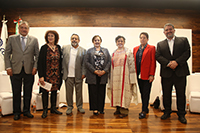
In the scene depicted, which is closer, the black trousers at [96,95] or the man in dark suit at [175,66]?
the man in dark suit at [175,66]

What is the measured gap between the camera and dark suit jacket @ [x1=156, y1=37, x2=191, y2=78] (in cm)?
244

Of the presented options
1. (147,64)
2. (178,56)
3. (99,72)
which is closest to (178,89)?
(178,56)

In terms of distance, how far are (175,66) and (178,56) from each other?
21cm

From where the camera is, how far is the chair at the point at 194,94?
292cm

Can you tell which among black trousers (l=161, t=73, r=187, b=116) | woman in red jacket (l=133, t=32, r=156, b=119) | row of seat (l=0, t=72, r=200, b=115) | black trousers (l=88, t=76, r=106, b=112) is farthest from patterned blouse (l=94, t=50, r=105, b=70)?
row of seat (l=0, t=72, r=200, b=115)

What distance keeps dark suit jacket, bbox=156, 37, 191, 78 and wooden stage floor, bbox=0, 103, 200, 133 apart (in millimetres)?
833

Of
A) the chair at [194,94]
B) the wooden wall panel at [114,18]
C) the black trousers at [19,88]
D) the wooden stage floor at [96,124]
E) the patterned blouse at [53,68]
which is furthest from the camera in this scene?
the wooden wall panel at [114,18]

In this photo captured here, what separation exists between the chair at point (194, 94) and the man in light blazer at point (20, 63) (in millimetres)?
3207

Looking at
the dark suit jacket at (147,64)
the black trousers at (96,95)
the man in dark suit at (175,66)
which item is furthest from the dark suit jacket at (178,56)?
the black trousers at (96,95)

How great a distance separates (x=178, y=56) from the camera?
98.0 inches

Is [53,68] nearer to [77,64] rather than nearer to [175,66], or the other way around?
[77,64]

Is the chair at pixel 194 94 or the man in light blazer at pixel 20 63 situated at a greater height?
the man in light blazer at pixel 20 63

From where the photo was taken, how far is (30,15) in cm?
429

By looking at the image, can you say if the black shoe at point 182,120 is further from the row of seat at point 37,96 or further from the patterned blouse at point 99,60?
the patterned blouse at point 99,60
